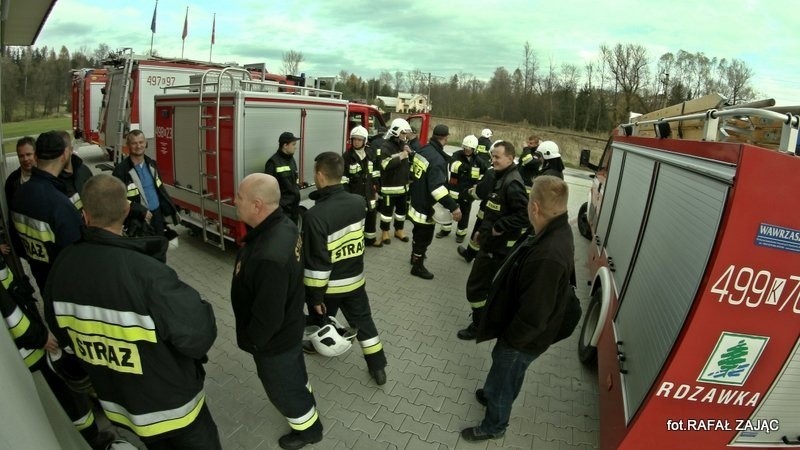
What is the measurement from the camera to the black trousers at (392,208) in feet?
22.0

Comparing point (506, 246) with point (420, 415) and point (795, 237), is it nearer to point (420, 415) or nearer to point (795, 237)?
point (420, 415)

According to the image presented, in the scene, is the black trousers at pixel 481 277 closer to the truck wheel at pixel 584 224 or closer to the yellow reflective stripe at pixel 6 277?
the yellow reflective stripe at pixel 6 277

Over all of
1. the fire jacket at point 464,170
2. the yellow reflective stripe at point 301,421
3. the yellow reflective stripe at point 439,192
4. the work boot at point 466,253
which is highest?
the fire jacket at point 464,170

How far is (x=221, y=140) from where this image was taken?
17.5 ft

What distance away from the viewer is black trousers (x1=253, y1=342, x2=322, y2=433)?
8.30ft

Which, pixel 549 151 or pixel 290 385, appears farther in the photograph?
pixel 549 151

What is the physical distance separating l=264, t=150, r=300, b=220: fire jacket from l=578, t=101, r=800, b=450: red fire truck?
4.20 meters

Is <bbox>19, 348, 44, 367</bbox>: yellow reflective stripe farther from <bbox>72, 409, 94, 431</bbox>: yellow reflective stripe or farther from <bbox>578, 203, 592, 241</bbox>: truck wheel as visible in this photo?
<bbox>578, 203, 592, 241</bbox>: truck wheel

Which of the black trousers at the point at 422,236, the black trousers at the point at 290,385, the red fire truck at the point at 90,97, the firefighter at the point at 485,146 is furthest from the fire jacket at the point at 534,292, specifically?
the red fire truck at the point at 90,97

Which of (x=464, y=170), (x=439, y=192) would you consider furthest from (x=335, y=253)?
(x=464, y=170)

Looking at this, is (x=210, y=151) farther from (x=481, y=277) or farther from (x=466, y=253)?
(x=466, y=253)

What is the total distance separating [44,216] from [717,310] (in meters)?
3.99

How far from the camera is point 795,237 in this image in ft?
5.14

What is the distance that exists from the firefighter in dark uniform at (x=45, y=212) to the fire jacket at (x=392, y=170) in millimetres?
4102
